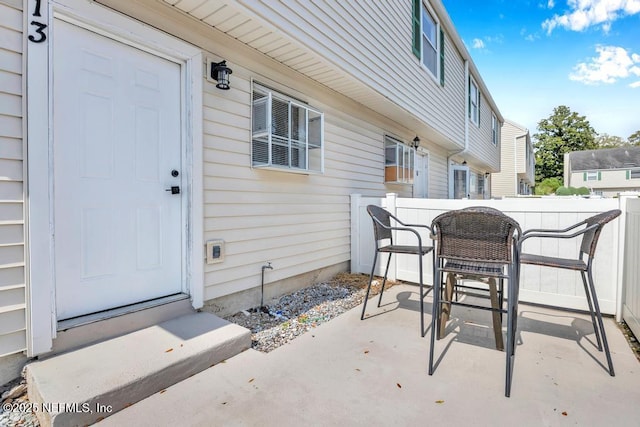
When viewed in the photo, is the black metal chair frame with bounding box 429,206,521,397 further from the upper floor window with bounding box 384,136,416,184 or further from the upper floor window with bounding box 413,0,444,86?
the upper floor window with bounding box 413,0,444,86

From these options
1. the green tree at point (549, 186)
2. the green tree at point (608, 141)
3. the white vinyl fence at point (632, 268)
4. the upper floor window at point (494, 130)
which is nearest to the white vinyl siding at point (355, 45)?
the white vinyl fence at point (632, 268)

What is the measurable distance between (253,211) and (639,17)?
21.0m

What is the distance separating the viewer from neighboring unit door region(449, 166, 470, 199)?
30.5ft

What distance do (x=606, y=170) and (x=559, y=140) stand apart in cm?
938

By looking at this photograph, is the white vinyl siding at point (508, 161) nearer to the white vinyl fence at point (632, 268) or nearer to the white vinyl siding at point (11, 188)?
the white vinyl fence at point (632, 268)

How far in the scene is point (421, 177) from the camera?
747 centimetres

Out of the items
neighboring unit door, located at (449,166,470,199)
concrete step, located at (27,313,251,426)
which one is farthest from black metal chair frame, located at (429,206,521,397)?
neighboring unit door, located at (449,166,470,199)

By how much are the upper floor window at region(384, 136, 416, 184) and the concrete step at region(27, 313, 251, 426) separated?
408 cm

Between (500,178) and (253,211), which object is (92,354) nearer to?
(253,211)

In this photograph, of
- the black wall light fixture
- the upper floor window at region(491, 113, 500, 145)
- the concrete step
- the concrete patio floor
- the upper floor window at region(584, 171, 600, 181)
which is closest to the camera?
the concrete step

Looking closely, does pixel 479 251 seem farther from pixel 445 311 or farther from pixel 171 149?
pixel 171 149

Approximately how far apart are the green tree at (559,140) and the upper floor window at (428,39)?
3567cm

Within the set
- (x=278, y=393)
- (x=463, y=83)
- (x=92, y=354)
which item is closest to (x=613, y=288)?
(x=278, y=393)

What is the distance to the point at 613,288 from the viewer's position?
2.97 meters
